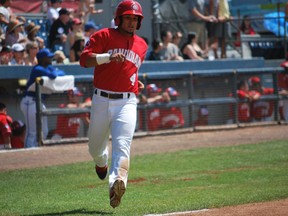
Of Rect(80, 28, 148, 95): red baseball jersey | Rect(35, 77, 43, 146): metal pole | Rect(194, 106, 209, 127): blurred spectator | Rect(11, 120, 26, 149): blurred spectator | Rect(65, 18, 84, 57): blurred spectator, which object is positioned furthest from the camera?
Rect(194, 106, 209, 127): blurred spectator

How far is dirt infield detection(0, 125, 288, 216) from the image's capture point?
12266mm

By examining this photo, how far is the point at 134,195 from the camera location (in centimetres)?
864

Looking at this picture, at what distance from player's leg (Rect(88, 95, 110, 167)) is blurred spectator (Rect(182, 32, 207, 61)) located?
10.0 meters

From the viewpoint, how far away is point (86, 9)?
688 inches

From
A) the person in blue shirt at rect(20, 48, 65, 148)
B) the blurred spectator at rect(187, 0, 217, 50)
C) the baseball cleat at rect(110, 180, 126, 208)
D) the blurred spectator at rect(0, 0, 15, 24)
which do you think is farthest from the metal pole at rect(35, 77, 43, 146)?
the baseball cleat at rect(110, 180, 126, 208)

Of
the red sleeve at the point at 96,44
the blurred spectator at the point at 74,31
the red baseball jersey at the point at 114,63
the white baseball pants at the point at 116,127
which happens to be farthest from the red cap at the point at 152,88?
the red sleeve at the point at 96,44

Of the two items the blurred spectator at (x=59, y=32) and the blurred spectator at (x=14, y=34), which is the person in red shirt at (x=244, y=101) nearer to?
the blurred spectator at (x=59, y=32)

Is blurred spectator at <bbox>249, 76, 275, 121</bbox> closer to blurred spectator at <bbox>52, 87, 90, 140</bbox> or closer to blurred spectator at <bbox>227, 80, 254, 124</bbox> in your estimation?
blurred spectator at <bbox>227, 80, 254, 124</bbox>

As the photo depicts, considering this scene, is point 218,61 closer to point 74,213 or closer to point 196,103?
point 196,103

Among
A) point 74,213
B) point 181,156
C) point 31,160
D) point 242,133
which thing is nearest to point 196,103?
point 242,133

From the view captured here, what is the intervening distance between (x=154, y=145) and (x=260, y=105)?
416cm

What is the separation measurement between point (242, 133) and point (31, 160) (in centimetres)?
546

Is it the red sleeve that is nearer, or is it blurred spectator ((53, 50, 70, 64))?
the red sleeve

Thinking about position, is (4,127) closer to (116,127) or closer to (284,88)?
(116,127)
